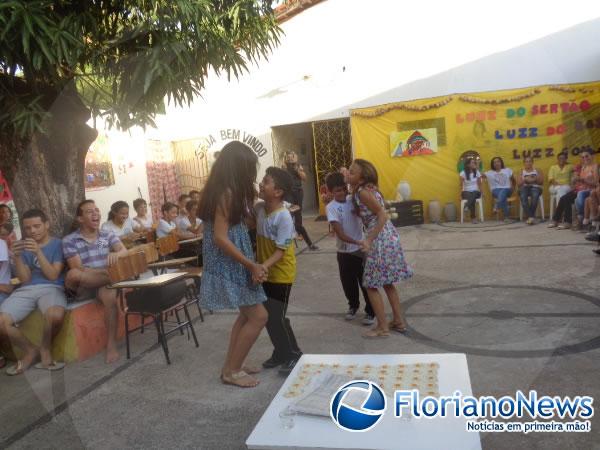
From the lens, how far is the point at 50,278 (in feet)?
13.5

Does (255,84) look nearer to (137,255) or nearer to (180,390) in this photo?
(137,255)

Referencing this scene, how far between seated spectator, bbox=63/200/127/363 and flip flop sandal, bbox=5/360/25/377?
65 centimetres

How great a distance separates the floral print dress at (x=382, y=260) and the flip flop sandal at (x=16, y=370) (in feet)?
9.26

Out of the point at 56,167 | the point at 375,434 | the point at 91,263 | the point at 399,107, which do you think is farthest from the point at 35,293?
the point at 399,107

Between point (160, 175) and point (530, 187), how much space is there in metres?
8.48

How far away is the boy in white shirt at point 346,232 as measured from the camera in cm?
418

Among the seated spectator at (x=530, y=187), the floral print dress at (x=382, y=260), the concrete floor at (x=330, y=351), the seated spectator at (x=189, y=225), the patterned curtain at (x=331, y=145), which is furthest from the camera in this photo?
the patterned curtain at (x=331, y=145)

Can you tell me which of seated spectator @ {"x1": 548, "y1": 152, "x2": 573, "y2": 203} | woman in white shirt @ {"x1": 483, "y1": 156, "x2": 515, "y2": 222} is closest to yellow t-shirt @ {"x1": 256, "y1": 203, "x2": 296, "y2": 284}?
seated spectator @ {"x1": 548, "y1": 152, "x2": 573, "y2": 203}

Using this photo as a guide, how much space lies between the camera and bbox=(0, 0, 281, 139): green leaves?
12.5 feet

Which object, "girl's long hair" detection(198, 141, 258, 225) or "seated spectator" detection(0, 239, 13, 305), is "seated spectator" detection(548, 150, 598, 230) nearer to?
"girl's long hair" detection(198, 141, 258, 225)

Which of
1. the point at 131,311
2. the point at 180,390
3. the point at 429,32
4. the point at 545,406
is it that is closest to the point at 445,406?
the point at 545,406

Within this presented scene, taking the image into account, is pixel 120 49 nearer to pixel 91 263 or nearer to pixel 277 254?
pixel 91 263

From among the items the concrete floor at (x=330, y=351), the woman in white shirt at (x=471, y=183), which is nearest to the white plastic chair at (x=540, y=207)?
the woman in white shirt at (x=471, y=183)

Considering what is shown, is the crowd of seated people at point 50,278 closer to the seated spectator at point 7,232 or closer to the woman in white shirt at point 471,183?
the seated spectator at point 7,232
